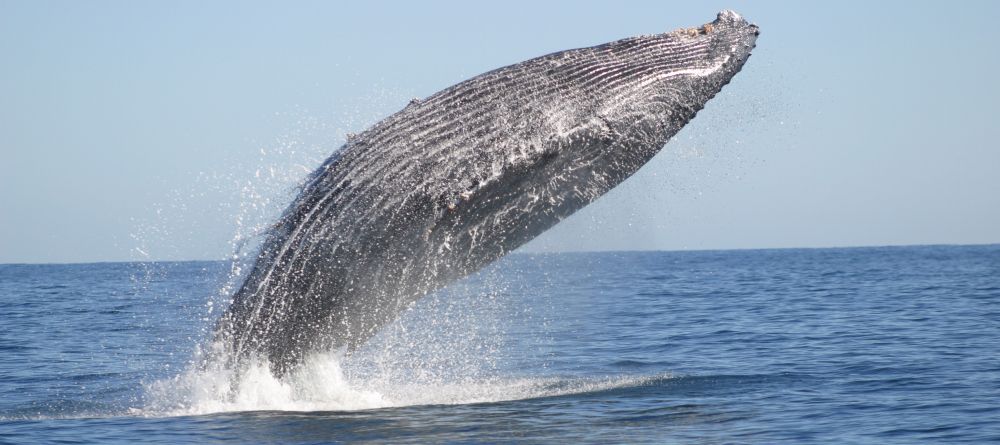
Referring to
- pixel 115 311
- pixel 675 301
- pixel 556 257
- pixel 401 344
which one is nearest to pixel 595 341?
pixel 401 344

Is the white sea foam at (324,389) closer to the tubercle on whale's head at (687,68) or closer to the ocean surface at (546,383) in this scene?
the ocean surface at (546,383)

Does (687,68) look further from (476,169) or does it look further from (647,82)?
(476,169)

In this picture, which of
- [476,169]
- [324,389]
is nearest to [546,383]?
[324,389]

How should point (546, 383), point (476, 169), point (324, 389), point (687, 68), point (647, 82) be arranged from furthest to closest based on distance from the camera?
point (546, 383)
point (324, 389)
point (687, 68)
point (647, 82)
point (476, 169)

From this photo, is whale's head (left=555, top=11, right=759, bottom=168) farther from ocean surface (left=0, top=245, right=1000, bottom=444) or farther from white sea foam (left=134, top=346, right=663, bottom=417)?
white sea foam (left=134, top=346, right=663, bottom=417)

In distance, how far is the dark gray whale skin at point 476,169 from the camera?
391 inches

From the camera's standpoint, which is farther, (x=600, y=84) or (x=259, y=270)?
(x=259, y=270)

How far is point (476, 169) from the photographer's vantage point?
989 cm

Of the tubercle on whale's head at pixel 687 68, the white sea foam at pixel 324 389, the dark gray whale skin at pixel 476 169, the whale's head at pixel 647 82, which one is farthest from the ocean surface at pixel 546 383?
the tubercle on whale's head at pixel 687 68

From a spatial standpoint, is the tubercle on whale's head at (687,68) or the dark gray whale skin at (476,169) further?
the tubercle on whale's head at (687,68)

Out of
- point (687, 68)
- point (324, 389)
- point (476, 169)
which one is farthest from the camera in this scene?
point (324, 389)

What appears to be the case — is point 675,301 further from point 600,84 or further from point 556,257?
point 600,84

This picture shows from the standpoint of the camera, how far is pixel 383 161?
1001cm

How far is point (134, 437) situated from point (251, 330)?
1544mm
